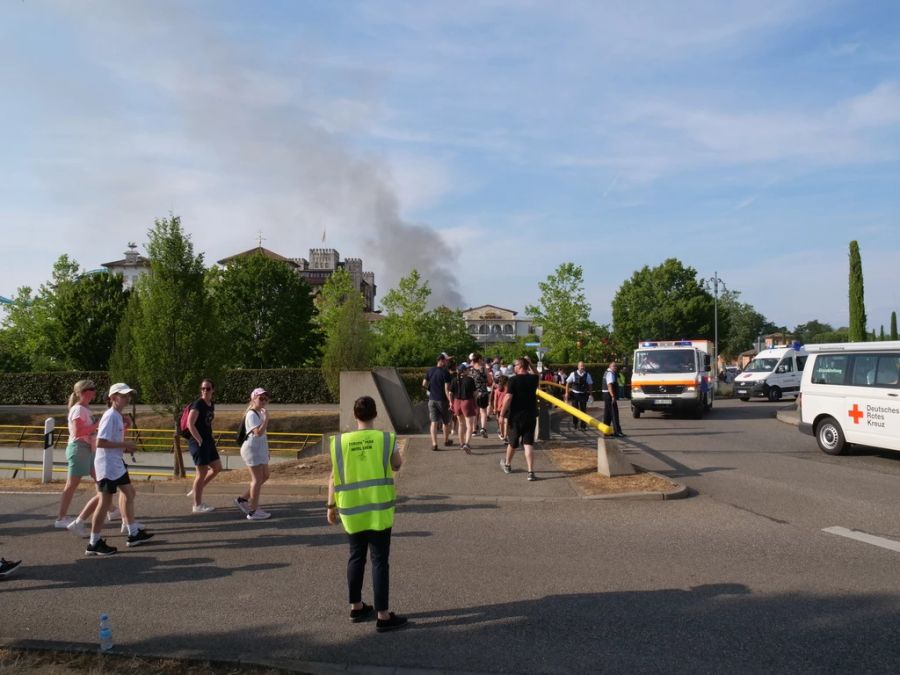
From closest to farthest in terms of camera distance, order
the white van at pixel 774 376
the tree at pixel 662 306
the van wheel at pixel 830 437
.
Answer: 1. the van wheel at pixel 830 437
2. the white van at pixel 774 376
3. the tree at pixel 662 306

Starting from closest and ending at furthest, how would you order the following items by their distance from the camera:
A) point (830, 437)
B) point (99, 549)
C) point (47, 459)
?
point (99, 549), point (47, 459), point (830, 437)

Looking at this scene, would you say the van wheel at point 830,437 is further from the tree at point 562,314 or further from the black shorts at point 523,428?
the tree at point 562,314

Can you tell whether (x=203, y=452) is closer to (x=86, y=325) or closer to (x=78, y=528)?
(x=78, y=528)

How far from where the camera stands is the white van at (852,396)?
12.3m

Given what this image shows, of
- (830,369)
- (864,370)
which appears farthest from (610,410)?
(864,370)

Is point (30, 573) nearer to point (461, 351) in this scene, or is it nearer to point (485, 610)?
point (485, 610)

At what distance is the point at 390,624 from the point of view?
497 centimetres

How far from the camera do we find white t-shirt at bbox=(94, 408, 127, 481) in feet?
24.4

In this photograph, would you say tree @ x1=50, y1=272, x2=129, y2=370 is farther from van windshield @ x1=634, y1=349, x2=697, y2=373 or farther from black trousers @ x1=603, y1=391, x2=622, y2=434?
black trousers @ x1=603, y1=391, x2=622, y2=434

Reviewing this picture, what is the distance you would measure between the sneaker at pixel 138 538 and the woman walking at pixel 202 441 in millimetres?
1130

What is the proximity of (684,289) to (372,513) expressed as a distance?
68.7 m

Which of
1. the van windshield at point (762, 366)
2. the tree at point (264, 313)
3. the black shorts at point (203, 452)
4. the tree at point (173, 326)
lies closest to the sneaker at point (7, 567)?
the black shorts at point (203, 452)

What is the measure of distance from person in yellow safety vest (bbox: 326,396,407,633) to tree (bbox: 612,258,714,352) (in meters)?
64.9

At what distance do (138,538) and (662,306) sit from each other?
65.1 m
